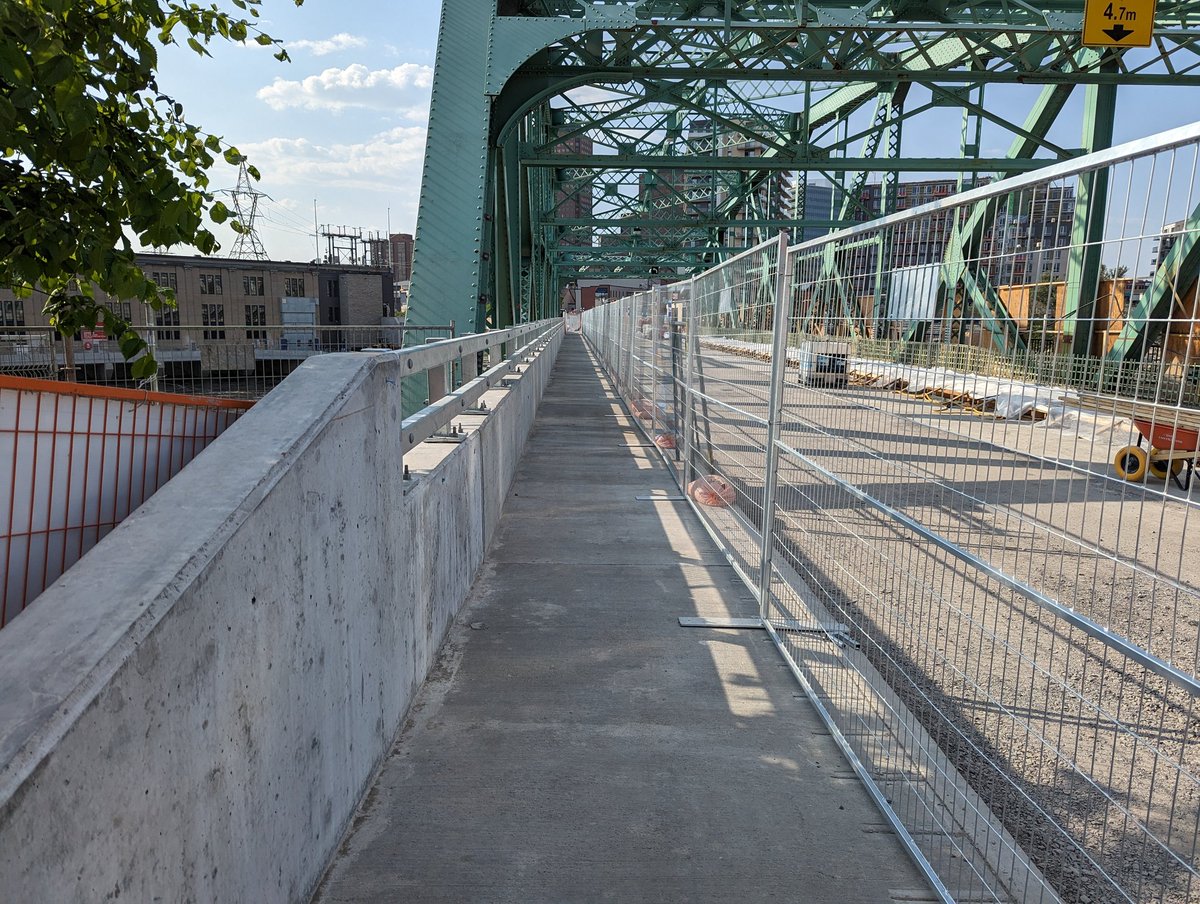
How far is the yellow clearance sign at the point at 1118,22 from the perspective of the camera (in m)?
8.78

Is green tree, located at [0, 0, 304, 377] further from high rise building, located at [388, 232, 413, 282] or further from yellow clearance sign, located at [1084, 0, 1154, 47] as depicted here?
high rise building, located at [388, 232, 413, 282]

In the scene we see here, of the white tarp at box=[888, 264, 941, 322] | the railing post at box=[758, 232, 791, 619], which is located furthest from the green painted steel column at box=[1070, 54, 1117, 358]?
the railing post at box=[758, 232, 791, 619]

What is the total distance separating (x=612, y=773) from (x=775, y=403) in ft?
7.65

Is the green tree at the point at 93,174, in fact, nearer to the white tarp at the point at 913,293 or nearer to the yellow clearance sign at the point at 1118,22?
the white tarp at the point at 913,293

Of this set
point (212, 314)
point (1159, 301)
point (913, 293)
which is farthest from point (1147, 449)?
point (212, 314)

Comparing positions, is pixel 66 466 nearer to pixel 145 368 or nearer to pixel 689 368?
pixel 145 368

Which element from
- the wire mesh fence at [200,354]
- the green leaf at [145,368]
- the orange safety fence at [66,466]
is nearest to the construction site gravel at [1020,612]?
the orange safety fence at [66,466]

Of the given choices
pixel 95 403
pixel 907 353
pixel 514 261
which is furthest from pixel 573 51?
pixel 95 403

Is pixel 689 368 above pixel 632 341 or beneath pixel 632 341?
beneath

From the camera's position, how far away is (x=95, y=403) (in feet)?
7.30

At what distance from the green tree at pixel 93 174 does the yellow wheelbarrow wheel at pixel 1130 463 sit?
2913 mm

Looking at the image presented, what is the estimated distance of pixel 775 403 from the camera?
16.1 feet

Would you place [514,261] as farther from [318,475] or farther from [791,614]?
[318,475]

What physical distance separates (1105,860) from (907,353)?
206 cm
